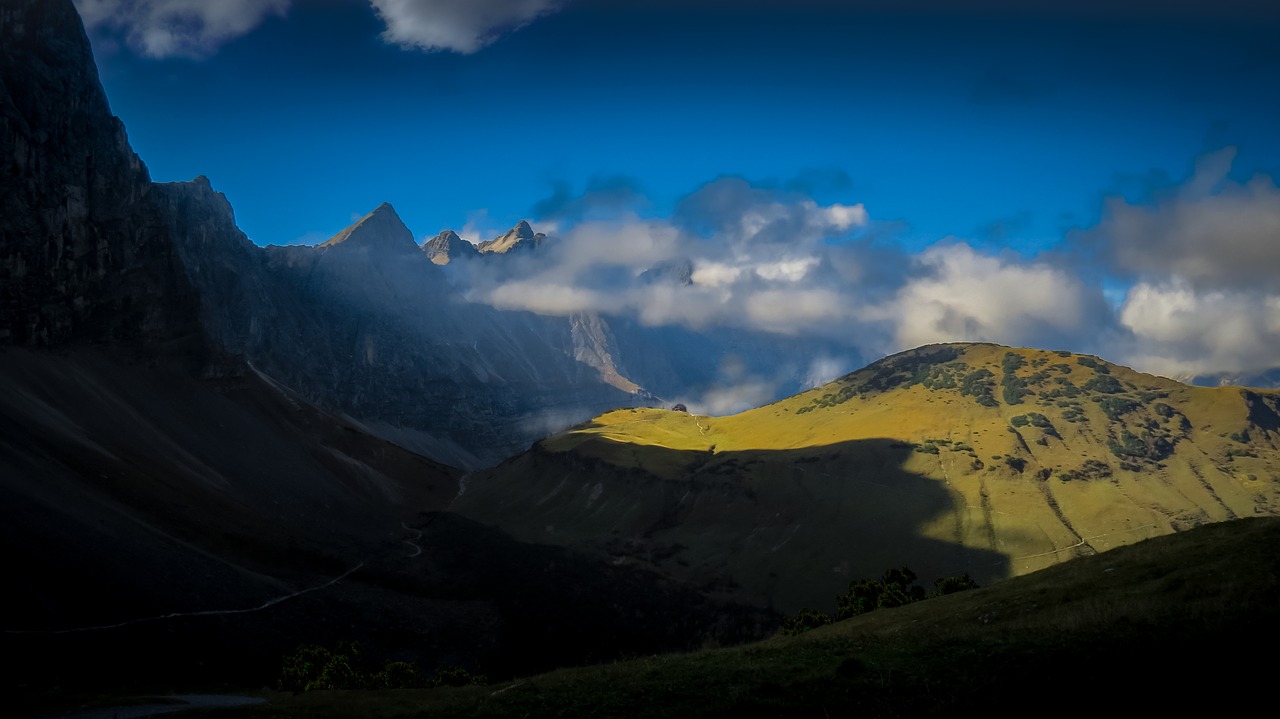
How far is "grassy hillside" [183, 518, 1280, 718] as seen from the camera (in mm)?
20062

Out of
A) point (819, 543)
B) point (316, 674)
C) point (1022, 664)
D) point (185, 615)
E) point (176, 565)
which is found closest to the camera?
point (1022, 664)

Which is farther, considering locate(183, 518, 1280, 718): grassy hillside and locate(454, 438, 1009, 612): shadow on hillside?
locate(454, 438, 1009, 612): shadow on hillside

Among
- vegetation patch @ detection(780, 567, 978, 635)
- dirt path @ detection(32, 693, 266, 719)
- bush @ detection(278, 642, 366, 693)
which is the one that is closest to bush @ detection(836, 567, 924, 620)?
vegetation patch @ detection(780, 567, 978, 635)

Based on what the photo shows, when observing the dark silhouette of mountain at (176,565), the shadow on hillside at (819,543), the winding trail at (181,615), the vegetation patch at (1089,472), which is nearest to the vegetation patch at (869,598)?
the dark silhouette of mountain at (176,565)

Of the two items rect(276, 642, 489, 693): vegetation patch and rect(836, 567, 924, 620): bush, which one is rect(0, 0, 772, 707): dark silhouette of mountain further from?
rect(836, 567, 924, 620): bush

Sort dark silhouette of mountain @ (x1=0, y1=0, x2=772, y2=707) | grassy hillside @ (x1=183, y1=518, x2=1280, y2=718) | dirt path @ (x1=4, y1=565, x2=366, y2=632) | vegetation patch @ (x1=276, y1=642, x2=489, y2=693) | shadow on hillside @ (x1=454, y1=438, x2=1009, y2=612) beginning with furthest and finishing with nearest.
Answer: shadow on hillside @ (x1=454, y1=438, x2=1009, y2=612) → dark silhouette of mountain @ (x1=0, y1=0, x2=772, y2=707) → dirt path @ (x1=4, y1=565, x2=366, y2=632) → vegetation patch @ (x1=276, y1=642, x2=489, y2=693) → grassy hillside @ (x1=183, y1=518, x2=1280, y2=718)

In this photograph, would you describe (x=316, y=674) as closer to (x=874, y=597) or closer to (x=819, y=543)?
(x=874, y=597)

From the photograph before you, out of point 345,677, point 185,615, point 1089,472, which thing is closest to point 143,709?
point 345,677

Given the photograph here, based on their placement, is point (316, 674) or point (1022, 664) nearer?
point (1022, 664)

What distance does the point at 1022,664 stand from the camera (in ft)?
74.2

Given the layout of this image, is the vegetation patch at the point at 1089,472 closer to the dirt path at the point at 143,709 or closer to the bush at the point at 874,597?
the bush at the point at 874,597

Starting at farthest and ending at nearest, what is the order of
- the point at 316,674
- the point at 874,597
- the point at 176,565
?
the point at 176,565 → the point at 874,597 → the point at 316,674

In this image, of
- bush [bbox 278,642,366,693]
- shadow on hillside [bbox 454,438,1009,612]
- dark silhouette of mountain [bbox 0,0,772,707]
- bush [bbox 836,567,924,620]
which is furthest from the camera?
shadow on hillside [bbox 454,438,1009,612]

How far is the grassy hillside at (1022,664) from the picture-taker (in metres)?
20.1
